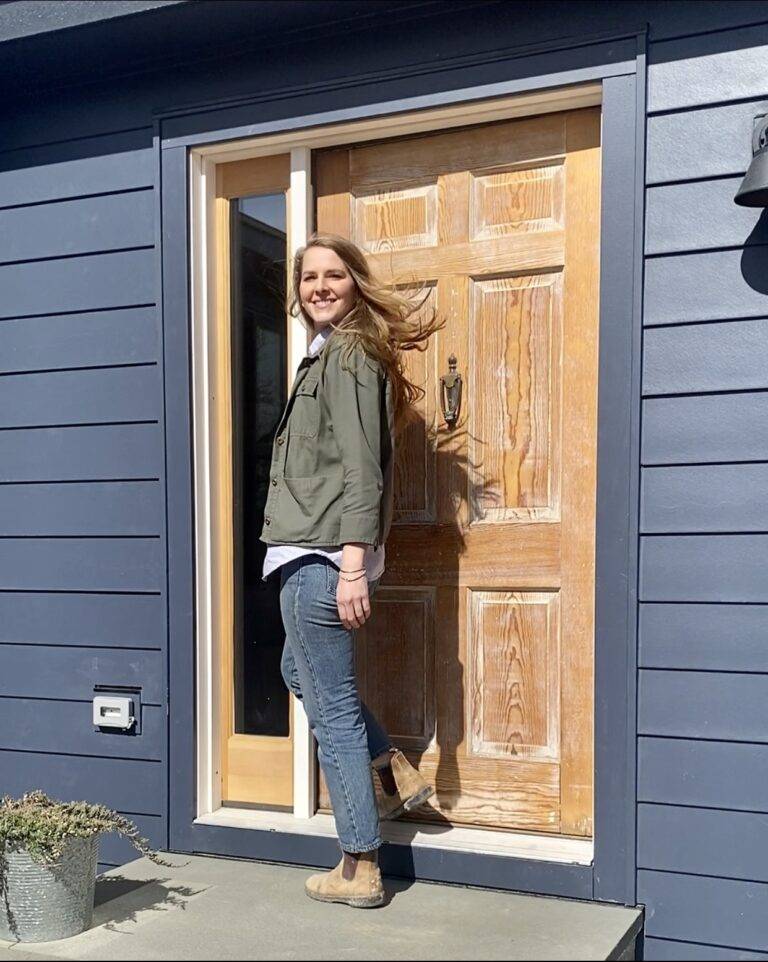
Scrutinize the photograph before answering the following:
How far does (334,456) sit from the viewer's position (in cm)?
245

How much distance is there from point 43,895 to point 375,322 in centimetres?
155

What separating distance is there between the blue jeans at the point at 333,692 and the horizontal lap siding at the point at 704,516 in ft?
2.22

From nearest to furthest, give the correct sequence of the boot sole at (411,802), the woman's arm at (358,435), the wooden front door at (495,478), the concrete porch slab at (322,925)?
the concrete porch slab at (322,925)
the woman's arm at (358,435)
the boot sole at (411,802)
the wooden front door at (495,478)

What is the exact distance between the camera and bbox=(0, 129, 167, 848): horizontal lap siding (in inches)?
120

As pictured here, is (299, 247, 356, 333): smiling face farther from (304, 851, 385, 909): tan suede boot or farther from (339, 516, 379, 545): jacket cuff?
(304, 851, 385, 909): tan suede boot

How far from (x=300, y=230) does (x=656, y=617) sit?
1.46 meters

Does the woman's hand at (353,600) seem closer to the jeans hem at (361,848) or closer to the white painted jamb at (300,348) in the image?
the jeans hem at (361,848)

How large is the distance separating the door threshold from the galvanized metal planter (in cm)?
57

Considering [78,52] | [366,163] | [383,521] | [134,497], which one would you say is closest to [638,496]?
[383,521]

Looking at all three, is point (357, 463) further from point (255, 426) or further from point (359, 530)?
point (255, 426)

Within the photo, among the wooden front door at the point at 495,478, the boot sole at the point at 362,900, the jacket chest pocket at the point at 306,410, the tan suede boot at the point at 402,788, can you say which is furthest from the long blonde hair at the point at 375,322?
the boot sole at the point at 362,900

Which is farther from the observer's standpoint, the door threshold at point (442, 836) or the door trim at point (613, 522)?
the door threshold at point (442, 836)

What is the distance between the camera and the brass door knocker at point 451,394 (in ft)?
9.29

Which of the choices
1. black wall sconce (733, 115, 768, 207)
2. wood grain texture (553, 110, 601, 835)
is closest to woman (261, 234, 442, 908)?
wood grain texture (553, 110, 601, 835)
